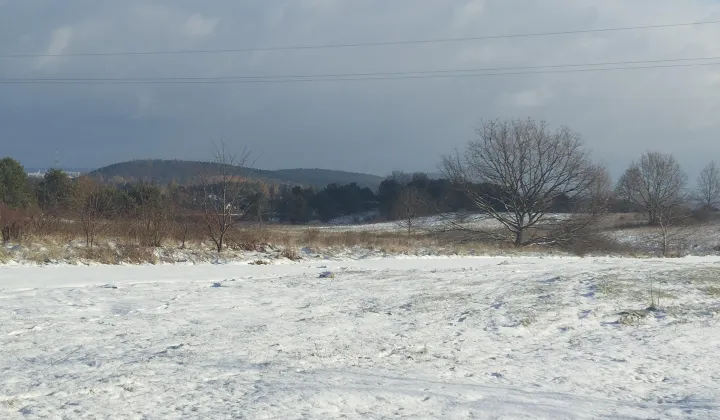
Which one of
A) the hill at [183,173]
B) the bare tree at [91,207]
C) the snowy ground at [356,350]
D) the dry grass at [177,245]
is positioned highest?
the hill at [183,173]

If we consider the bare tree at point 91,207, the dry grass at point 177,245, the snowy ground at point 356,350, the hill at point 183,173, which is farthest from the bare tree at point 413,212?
the snowy ground at point 356,350

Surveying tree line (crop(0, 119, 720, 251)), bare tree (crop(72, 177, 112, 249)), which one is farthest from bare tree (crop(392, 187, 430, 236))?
bare tree (crop(72, 177, 112, 249))

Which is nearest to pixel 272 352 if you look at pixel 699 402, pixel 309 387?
pixel 309 387

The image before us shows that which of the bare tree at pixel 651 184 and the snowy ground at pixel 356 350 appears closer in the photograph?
the snowy ground at pixel 356 350

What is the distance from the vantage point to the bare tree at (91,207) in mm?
19566

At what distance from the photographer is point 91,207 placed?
65.0 ft

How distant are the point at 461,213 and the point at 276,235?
1712 centimetres

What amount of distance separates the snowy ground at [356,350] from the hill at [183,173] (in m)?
11.6

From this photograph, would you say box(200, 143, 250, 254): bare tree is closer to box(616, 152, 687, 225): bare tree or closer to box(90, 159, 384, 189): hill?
box(90, 159, 384, 189): hill

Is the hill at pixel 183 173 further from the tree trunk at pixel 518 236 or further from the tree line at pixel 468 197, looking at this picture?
the tree trunk at pixel 518 236

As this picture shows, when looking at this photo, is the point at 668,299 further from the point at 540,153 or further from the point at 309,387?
the point at 540,153

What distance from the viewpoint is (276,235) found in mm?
23641

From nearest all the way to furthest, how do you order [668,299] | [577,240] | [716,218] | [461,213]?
1. [668,299]
2. [577,240]
3. [461,213]
4. [716,218]

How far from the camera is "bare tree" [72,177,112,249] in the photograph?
1957cm
